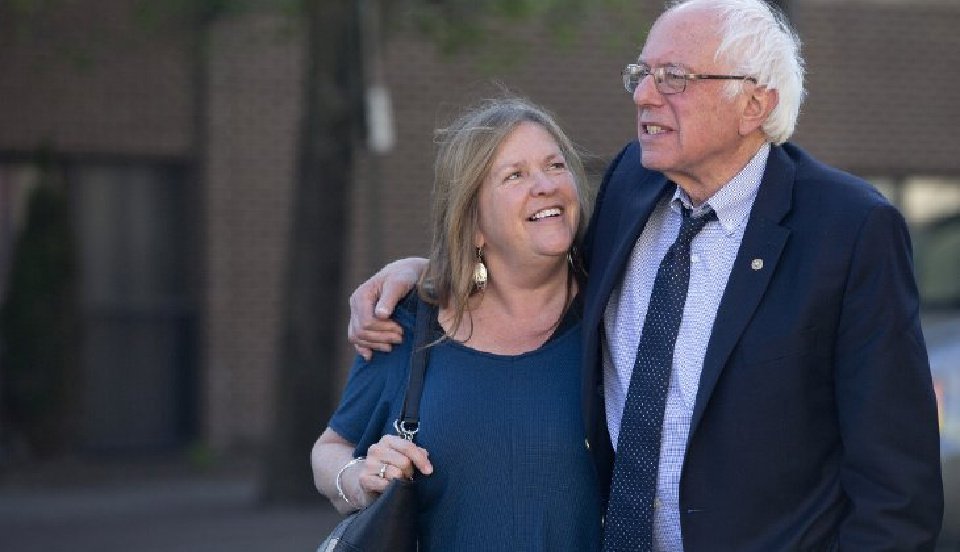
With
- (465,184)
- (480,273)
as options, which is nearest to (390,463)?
(480,273)

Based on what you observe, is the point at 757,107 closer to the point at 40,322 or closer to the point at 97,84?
the point at 40,322

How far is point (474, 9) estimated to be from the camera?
1118cm

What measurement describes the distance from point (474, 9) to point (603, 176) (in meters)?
7.45

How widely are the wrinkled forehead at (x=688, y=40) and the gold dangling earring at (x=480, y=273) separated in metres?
0.66

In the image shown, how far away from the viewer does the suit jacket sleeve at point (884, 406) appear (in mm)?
2998

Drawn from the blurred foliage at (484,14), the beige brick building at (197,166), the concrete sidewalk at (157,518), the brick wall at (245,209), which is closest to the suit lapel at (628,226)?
the concrete sidewalk at (157,518)

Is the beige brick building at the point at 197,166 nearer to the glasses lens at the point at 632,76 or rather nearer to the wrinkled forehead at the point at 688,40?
the glasses lens at the point at 632,76

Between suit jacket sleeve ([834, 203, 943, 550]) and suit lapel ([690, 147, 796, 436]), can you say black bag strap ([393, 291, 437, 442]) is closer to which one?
suit lapel ([690, 147, 796, 436])

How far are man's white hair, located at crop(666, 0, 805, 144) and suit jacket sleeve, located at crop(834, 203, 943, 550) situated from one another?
1.11ft

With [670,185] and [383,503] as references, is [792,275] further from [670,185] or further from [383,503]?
[383,503]

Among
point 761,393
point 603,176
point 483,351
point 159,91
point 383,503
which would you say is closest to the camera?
point 761,393

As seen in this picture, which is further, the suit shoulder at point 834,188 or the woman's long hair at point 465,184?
the woman's long hair at point 465,184

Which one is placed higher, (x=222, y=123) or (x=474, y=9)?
(x=474, y=9)

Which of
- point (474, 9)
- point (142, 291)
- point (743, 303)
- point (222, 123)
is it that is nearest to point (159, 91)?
point (222, 123)
